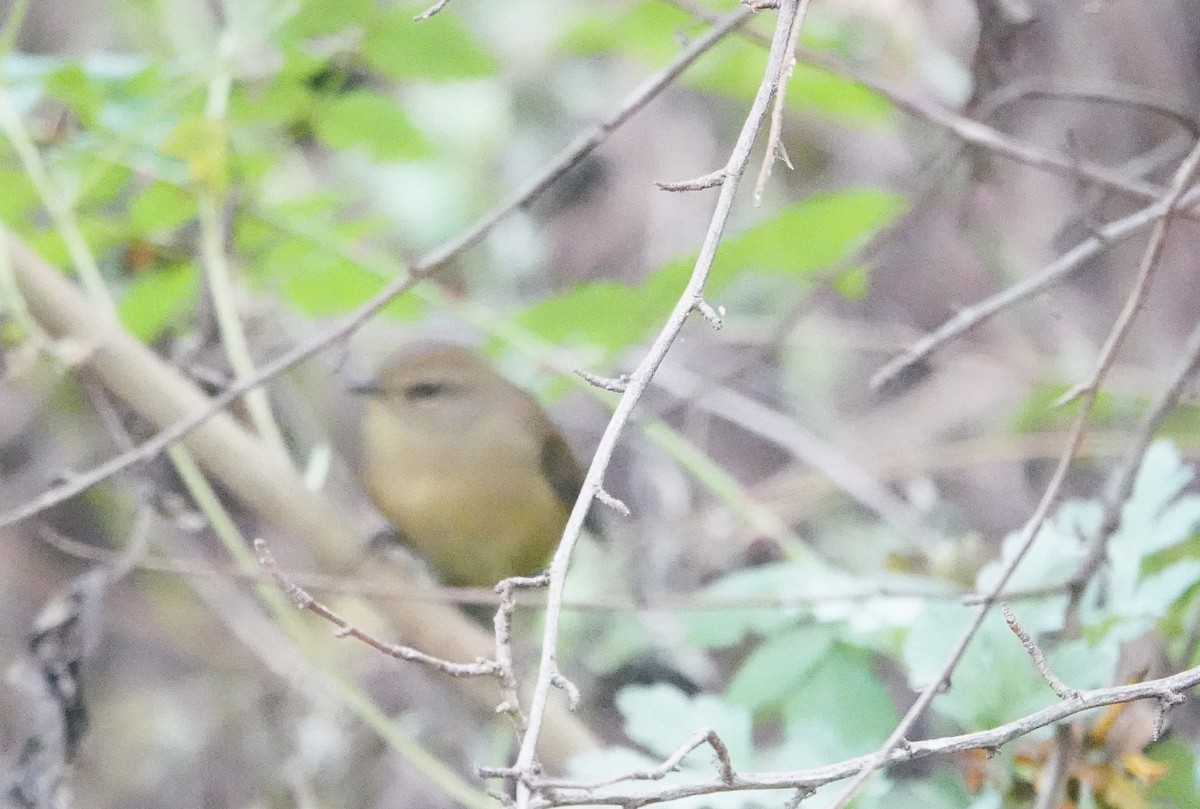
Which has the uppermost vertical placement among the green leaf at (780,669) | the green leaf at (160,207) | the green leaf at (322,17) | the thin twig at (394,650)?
the green leaf at (322,17)

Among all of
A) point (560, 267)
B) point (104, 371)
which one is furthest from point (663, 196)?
point (104, 371)

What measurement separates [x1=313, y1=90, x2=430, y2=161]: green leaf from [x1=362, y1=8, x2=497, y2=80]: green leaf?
0.07 meters

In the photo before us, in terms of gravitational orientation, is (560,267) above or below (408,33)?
above

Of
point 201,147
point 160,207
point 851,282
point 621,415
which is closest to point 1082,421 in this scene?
point 621,415

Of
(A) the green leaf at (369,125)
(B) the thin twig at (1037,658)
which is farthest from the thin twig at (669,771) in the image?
(A) the green leaf at (369,125)

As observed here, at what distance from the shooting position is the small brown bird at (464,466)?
268 cm

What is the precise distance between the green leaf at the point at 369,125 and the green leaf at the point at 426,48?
7cm

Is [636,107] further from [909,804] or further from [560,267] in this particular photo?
[560,267]

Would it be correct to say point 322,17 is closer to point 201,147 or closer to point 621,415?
point 201,147

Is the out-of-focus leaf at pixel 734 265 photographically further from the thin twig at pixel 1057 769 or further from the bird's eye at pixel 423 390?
the thin twig at pixel 1057 769

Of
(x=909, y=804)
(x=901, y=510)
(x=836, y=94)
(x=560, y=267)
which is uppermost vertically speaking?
(x=560, y=267)

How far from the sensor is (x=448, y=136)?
194 inches

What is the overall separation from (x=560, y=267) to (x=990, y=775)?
11.9 ft

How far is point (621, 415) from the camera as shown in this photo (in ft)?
2.79
